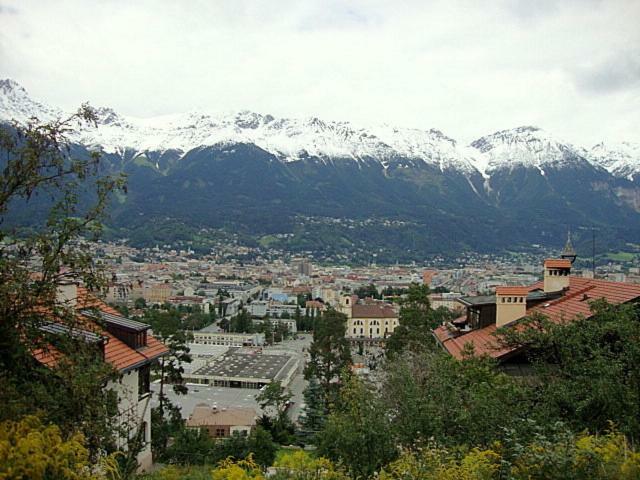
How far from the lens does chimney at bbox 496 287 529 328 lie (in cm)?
1609

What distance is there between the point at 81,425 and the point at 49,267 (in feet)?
5.40

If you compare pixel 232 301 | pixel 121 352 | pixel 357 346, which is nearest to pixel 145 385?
pixel 121 352

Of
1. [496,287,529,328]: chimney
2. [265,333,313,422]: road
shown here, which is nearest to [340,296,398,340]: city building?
[265,333,313,422]: road

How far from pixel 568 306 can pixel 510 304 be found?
69.4 inches

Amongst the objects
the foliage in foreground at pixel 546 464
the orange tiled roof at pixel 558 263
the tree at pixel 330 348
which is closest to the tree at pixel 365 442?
the foliage in foreground at pixel 546 464

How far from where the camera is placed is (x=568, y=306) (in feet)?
48.3

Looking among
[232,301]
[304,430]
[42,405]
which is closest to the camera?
[42,405]

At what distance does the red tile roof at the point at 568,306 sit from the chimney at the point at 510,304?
10.3 inches

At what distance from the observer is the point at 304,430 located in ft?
84.2

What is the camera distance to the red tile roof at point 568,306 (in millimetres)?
13125

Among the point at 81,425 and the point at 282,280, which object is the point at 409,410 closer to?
the point at 81,425

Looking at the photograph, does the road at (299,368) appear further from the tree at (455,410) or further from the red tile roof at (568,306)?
the tree at (455,410)

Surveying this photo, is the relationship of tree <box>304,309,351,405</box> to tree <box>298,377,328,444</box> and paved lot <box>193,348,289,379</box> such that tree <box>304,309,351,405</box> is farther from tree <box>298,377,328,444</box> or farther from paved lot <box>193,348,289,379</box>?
paved lot <box>193,348,289,379</box>

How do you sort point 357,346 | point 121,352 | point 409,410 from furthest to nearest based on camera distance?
point 357,346, point 121,352, point 409,410
